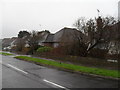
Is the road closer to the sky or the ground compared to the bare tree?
closer to the ground

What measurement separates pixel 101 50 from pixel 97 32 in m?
2.20

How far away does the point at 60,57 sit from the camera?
2328cm

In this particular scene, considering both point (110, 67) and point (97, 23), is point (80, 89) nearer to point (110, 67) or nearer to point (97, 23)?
point (110, 67)

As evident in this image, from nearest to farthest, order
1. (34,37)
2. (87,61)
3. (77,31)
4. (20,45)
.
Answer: (87,61)
(77,31)
(34,37)
(20,45)

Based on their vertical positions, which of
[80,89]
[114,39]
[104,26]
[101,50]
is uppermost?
[104,26]

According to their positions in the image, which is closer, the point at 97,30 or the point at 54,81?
the point at 54,81

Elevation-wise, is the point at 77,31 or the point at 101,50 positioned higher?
the point at 77,31

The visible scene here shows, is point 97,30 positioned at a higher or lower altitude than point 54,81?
higher

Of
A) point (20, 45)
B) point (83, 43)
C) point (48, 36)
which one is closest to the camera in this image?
point (83, 43)

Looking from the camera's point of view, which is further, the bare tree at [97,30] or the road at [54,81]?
the bare tree at [97,30]

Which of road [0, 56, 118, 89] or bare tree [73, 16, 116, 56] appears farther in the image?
bare tree [73, 16, 116, 56]

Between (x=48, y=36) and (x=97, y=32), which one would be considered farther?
(x=48, y=36)

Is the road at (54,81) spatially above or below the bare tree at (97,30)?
below

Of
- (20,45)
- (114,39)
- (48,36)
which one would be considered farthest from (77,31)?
(48,36)
